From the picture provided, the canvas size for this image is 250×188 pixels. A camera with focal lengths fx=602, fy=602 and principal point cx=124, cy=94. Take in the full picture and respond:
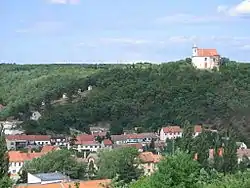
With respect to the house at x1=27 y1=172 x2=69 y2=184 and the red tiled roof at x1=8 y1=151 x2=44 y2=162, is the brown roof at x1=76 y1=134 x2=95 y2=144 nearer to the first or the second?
the red tiled roof at x1=8 y1=151 x2=44 y2=162

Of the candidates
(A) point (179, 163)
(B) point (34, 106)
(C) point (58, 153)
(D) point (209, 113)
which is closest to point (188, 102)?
(D) point (209, 113)

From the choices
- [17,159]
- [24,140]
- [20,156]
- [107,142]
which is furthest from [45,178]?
[24,140]

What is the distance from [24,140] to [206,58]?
29552mm

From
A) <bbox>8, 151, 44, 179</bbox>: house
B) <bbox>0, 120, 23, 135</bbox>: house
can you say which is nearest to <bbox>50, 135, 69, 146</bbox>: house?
<bbox>0, 120, 23, 135</bbox>: house

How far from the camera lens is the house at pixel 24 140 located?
63719 mm

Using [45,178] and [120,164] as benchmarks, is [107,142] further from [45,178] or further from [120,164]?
[45,178]

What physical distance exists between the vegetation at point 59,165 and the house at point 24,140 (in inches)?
925

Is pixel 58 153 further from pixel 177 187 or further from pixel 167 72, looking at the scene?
pixel 167 72

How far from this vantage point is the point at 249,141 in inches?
2363

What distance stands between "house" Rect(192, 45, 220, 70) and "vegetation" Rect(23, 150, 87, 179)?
146 feet

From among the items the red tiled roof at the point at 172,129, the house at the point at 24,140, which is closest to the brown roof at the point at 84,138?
the house at the point at 24,140

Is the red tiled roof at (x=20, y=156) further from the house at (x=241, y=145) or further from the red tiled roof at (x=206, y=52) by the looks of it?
the red tiled roof at (x=206, y=52)

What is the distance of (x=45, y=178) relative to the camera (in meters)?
35.4

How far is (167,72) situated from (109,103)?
11048mm
